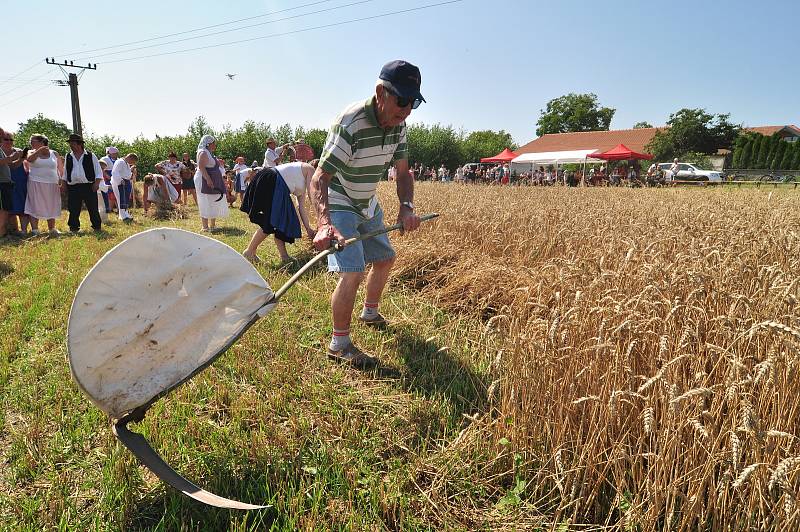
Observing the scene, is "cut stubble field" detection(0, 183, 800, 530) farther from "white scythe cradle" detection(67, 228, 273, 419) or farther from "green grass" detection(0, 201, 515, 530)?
"white scythe cradle" detection(67, 228, 273, 419)

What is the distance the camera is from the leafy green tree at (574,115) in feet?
232

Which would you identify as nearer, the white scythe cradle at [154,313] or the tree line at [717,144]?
the white scythe cradle at [154,313]

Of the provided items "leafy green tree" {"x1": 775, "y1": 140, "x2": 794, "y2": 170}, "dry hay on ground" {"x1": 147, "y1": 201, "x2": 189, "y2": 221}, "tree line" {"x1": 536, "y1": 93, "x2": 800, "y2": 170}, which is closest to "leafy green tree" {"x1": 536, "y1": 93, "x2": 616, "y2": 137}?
"tree line" {"x1": 536, "y1": 93, "x2": 800, "y2": 170}

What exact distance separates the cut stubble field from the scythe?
294 mm

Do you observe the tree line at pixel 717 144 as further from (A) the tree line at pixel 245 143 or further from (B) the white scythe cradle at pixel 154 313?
(B) the white scythe cradle at pixel 154 313

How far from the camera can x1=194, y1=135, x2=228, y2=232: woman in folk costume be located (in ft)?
25.4

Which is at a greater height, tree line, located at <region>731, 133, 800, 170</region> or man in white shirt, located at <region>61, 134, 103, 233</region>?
tree line, located at <region>731, 133, 800, 170</region>

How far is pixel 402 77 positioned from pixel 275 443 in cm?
202

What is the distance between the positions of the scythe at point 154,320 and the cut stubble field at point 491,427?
0.29 metres

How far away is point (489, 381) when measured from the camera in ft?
8.68

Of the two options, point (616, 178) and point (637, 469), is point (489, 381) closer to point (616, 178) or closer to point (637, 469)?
point (637, 469)

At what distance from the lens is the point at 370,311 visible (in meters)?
3.69

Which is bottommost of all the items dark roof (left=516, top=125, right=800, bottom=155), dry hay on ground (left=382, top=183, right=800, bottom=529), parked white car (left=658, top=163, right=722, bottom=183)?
dry hay on ground (left=382, top=183, right=800, bottom=529)

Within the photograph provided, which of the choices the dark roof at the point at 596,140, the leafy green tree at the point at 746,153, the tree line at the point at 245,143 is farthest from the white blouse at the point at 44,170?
the dark roof at the point at 596,140
